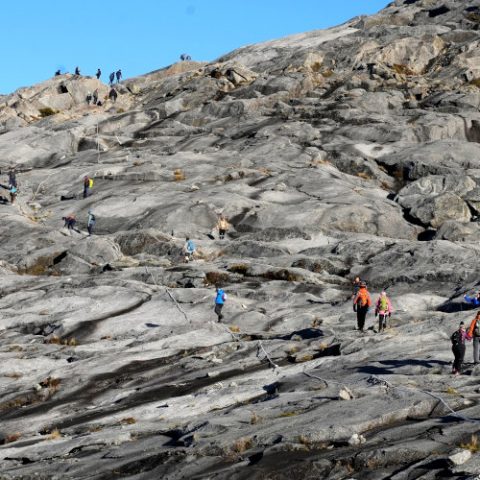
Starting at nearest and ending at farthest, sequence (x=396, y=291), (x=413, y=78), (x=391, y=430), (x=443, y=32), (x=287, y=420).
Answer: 1. (x=391, y=430)
2. (x=287, y=420)
3. (x=396, y=291)
4. (x=413, y=78)
5. (x=443, y=32)

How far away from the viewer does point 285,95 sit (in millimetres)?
96312

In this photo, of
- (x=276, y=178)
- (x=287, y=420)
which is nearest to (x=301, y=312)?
(x=287, y=420)

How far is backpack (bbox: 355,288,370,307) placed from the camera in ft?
116

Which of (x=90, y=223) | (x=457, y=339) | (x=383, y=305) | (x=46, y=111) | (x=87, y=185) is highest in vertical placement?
(x=46, y=111)

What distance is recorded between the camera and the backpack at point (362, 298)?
35438 mm

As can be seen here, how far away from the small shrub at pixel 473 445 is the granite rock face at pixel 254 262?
81 millimetres

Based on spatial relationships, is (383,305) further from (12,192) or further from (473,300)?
(12,192)

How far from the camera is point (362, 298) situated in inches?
1398

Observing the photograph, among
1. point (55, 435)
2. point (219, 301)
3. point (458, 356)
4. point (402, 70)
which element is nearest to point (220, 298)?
point (219, 301)

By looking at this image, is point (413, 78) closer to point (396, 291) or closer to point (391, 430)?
point (396, 291)

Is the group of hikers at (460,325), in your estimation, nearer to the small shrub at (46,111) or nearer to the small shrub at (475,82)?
the small shrub at (475,82)

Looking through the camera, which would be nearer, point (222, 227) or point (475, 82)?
point (222, 227)

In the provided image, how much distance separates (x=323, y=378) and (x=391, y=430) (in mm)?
7634

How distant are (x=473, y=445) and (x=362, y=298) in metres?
17.2
